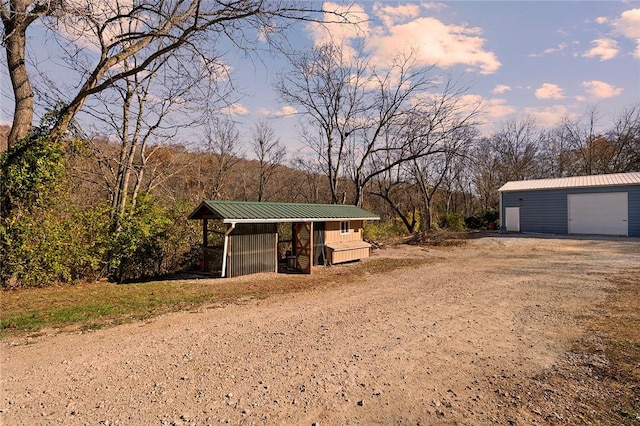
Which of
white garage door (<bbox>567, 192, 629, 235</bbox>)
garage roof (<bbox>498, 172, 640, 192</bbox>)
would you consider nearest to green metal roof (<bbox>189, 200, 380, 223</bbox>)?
garage roof (<bbox>498, 172, 640, 192</bbox>)

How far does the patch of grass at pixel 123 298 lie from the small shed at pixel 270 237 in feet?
2.43

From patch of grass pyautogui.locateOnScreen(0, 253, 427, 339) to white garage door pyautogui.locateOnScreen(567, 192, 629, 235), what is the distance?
53.5ft

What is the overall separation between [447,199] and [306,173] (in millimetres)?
13805

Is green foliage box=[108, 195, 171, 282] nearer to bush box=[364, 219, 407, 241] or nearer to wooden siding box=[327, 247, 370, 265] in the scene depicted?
wooden siding box=[327, 247, 370, 265]

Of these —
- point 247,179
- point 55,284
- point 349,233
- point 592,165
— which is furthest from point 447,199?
point 55,284

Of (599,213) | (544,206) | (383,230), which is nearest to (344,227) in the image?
(383,230)

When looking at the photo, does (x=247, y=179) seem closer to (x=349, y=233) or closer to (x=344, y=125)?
(x=344, y=125)

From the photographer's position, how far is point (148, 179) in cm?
1458

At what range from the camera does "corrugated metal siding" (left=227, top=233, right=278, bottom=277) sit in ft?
33.1

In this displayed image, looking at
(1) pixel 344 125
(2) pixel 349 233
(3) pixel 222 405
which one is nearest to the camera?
(3) pixel 222 405

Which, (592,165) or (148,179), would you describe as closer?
(148,179)

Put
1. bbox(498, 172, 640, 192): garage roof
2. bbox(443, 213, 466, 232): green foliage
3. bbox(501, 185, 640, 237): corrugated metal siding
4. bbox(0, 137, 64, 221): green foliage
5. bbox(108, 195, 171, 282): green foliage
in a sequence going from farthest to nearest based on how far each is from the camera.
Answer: bbox(443, 213, 466, 232): green foliage → bbox(501, 185, 640, 237): corrugated metal siding → bbox(498, 172, 640, 192): garage roof → bbox(108, 195, 171, 282): green foliage → bbox(0, 137, 64, 221): green foliage

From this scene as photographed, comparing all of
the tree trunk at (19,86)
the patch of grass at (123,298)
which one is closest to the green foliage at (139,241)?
the patch of grass at (123,298)

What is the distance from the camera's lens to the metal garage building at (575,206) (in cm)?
1783
